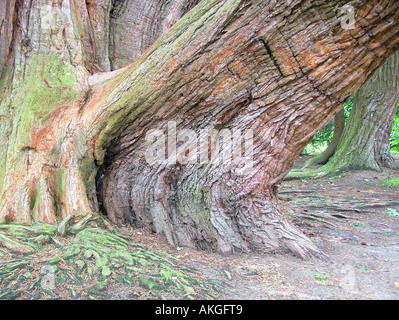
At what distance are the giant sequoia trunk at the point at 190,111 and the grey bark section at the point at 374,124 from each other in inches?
217

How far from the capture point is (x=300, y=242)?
147 inches

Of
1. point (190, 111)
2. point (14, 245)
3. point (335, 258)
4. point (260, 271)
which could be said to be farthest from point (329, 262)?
point (14, 245)

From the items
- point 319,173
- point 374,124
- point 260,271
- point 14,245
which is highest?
point 374,124

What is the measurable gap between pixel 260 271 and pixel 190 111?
1.75m

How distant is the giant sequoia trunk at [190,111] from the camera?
10.9 feet

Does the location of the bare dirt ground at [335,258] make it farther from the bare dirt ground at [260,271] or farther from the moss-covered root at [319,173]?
the moss-covered root at [319,173]

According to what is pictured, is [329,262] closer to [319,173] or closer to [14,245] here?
[14,245]

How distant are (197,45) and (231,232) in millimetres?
1950

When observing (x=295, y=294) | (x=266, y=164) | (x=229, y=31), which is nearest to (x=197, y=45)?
(x=229, y=31)

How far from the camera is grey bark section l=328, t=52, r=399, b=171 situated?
8.47 metres

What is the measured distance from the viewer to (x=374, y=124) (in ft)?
28.3

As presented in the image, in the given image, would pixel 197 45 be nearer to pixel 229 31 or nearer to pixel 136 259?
pixel 229 31

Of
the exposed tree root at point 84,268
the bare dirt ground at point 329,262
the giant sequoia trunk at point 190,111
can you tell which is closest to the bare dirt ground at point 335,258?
the bare dirt ground at point 329,262

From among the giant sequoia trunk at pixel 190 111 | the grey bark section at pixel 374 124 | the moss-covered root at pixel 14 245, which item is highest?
the grey bark section at pixel 374 124
